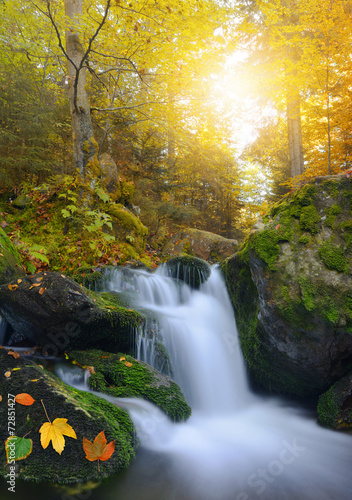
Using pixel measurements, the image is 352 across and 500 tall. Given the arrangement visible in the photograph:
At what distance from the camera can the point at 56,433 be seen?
6.90 ft

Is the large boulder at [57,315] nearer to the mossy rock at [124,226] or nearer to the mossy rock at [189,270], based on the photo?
the mossy rock at [189,270]

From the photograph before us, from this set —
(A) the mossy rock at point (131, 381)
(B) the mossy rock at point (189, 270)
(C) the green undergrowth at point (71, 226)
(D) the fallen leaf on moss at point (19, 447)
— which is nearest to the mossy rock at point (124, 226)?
(C) the green undergrowth at point (71, 226)

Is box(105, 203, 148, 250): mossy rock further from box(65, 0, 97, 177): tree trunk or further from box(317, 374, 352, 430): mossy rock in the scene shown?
box(317, 374, 352, 430): mossy rock

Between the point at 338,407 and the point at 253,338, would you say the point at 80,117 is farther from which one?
the point at 338,407

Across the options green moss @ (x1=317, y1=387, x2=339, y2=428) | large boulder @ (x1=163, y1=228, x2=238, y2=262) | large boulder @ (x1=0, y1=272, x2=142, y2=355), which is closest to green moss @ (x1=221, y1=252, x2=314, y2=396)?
green moss @ (x1=317, y1=387, x2=339, y2=428)

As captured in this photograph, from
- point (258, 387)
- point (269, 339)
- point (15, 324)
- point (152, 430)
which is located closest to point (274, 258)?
point (269, 339)

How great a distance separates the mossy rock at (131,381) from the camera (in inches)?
120

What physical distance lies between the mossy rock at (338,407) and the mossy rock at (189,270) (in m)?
3.33

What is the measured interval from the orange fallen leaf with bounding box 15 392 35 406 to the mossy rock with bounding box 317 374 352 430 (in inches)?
129

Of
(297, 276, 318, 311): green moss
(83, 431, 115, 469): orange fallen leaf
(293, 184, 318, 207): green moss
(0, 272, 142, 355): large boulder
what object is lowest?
(83, 431, 115, 469): orange fallen leaf

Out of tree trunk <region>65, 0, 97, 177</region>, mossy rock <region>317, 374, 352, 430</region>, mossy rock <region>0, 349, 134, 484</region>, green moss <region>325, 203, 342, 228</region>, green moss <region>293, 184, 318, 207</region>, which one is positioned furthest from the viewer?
tree trunk <region>65, 0, 97, 177</region>

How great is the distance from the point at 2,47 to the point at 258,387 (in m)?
10.6

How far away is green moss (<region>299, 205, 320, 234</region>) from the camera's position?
12.2ft

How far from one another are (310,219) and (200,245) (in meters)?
7.50
